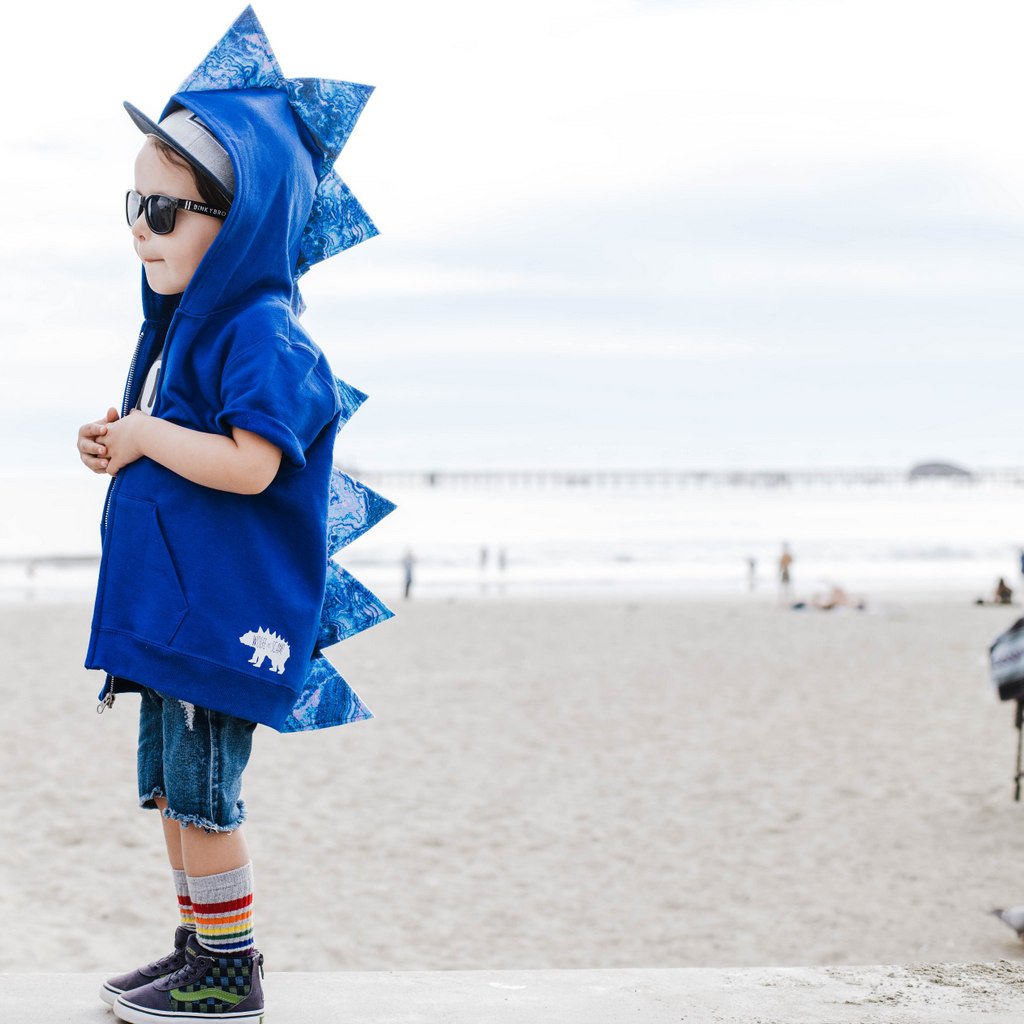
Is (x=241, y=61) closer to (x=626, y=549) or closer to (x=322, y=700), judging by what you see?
(x=322, y=700)

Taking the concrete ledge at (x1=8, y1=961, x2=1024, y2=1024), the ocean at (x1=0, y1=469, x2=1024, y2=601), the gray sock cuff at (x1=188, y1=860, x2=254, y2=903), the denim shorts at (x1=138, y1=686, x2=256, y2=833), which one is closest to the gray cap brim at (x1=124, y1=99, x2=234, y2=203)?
the denim shorts at (x1=138, y1=686, x2=256, y2=833)

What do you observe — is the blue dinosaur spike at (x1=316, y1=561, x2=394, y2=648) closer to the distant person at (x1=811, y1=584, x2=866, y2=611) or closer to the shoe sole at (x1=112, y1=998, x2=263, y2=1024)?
the shoe sole at (x1=112, y1=998, x2=263, y2=1024)

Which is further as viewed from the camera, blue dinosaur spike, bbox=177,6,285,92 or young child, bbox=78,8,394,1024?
blue dinosaur spike, bbox=177,6,285,92

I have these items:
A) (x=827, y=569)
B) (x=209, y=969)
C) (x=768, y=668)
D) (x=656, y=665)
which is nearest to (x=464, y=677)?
(x=656, y=665)

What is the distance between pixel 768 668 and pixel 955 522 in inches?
1977

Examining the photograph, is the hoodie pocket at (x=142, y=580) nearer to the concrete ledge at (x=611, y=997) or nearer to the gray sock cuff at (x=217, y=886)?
the gray sock cuff at (x=217, y=886)

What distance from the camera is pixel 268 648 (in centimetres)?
228

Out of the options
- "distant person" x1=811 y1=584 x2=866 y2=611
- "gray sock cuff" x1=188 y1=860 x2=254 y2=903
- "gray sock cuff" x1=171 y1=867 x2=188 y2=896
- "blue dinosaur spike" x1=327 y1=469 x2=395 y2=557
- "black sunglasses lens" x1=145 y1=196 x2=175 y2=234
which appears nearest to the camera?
"black sunglasses lens" x1=145 y1=196 x2=175 y2=234

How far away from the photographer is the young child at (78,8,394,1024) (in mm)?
2238

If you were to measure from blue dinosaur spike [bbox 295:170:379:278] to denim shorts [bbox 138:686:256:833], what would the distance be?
38.4 inches

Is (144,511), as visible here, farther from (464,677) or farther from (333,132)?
(464,677)

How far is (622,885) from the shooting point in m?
5.86

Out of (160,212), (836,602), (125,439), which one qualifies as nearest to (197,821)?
(125,439)

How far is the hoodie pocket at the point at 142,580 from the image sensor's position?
7.34 ft
